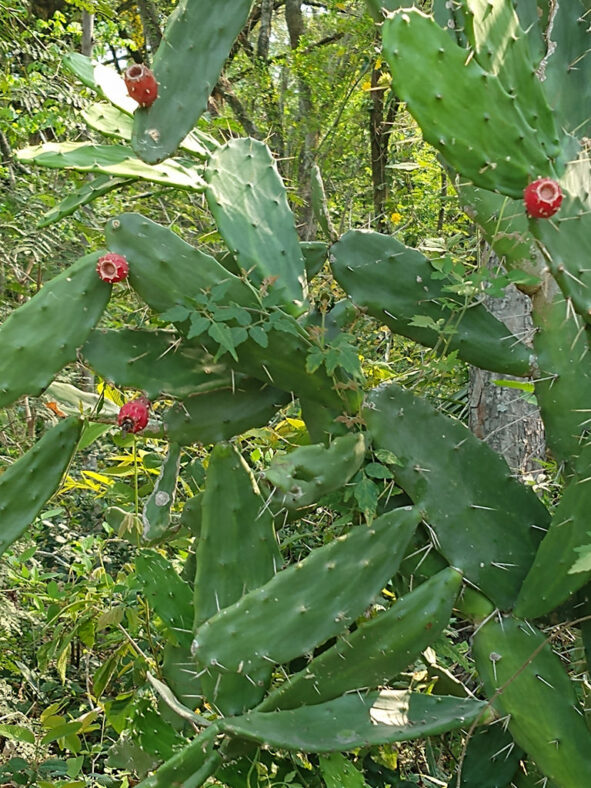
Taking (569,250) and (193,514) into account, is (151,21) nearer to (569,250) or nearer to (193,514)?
Result: (193,514)

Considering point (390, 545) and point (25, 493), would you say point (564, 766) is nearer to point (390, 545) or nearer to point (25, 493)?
point (390, 545)

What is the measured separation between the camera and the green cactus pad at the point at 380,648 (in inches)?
54.6

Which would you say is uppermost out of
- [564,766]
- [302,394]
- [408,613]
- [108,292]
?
[108,292]

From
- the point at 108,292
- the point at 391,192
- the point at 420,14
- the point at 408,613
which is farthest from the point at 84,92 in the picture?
the point at 408,613

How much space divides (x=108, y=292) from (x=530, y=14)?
3.07 feet

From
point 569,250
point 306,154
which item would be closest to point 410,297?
point 569,250

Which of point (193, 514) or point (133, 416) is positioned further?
point (193, 514)

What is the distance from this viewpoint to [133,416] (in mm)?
1507

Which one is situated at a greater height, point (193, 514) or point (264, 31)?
point (264, 31)

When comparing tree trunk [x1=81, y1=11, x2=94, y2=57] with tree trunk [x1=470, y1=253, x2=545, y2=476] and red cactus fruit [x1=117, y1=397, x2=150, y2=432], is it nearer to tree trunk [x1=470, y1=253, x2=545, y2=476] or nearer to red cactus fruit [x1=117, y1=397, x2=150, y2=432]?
tree trunk [x1=470, y1=253, x2=545, y2=476]

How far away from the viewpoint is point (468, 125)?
4.24 feet

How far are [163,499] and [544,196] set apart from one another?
36.2 inches

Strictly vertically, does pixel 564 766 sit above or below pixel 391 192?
below

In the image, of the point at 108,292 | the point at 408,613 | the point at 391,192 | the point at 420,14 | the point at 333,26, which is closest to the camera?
the point at 420,14
